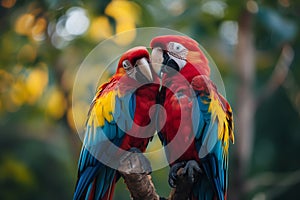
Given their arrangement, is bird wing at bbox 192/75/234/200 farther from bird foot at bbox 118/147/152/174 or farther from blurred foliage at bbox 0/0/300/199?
blurred foliage at bbox 0/0/300/199

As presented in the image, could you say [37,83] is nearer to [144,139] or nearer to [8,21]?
[8,21]

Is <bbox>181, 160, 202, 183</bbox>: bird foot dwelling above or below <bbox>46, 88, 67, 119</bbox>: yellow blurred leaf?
above

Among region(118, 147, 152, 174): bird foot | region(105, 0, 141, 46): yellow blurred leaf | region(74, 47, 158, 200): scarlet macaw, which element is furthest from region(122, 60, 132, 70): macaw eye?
region(105, 0, 141, 46): yellow blurred leaf

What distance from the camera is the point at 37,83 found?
11.3ft

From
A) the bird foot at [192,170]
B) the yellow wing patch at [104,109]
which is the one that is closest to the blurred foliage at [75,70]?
the yellow wing patch at [104,109]

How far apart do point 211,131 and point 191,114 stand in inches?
1.4

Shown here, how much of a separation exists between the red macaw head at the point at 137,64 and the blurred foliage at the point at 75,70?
3.69ft

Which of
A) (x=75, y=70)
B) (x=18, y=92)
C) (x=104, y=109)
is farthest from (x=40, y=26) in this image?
(x=104, y=109)

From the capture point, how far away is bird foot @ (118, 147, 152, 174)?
714mm

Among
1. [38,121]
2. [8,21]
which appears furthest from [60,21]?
[38,121]

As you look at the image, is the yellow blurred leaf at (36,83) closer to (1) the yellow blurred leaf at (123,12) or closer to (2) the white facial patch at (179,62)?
(1) the yellow blurred leaf at (123,12)

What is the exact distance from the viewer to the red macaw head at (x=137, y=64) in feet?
2.38

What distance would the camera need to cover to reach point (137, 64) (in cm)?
73

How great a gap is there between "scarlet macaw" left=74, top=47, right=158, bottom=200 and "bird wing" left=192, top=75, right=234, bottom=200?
2.5 inches
